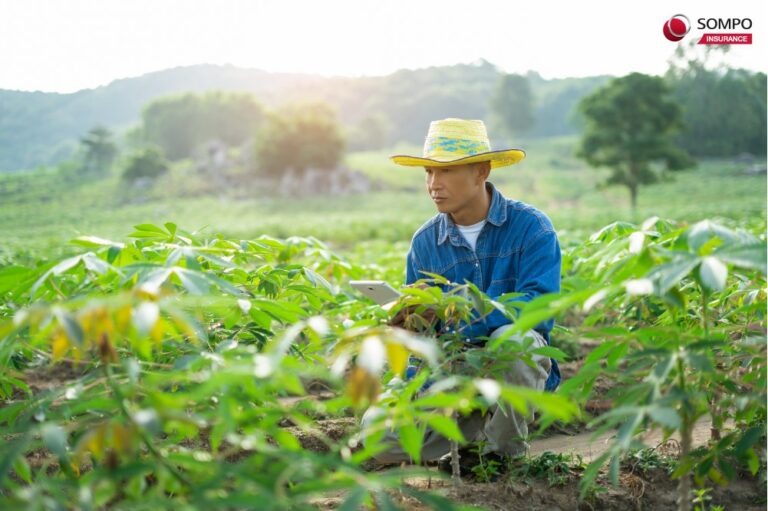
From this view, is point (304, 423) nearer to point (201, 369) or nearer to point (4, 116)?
point (201, 369)

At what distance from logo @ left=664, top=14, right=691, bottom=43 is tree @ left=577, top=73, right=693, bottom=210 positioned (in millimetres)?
25095

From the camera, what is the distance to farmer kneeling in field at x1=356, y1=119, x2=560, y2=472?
2.73 metres

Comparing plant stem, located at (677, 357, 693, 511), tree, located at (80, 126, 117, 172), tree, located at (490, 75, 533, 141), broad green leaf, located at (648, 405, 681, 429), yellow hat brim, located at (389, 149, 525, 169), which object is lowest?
plant stem, located at (677, 357, 693, 511)

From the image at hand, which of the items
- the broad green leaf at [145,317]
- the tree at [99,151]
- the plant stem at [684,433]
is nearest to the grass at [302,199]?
the tree at [99,151]

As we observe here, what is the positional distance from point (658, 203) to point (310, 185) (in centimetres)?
2051

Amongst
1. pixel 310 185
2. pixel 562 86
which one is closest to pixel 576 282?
pixel 310 185

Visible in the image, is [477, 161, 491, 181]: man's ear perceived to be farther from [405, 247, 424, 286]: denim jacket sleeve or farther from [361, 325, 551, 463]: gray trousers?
[361, 325, 551, 463]: gray trousers

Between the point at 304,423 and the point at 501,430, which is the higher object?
the point at 304,423

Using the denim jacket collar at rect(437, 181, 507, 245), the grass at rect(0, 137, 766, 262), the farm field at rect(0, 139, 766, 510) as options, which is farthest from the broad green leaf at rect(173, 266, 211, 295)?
the grass at rect(0, 137, 766, 262)

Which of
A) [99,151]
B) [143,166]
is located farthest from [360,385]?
[99,151]

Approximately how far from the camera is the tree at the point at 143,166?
43625mm

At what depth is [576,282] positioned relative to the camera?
5.43 feet

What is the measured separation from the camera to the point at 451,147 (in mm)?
2932

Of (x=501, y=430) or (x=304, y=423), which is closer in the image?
(x=304, y=423)
